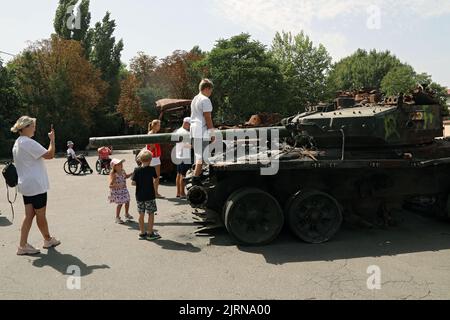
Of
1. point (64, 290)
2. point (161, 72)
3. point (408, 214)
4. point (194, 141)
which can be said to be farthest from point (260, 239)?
point (161, 72)

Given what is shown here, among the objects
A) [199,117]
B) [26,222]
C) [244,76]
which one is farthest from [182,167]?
[244,76]

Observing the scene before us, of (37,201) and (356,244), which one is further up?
(37,201)

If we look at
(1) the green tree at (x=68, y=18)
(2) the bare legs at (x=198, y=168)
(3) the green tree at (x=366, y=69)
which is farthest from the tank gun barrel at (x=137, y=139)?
(3) the green tree at (x=366, y=69)

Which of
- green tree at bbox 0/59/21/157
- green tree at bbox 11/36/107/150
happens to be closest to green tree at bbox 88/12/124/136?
green tree at bbox 11/36/107/150

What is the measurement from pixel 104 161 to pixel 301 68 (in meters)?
29.6

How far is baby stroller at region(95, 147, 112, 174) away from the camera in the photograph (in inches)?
602

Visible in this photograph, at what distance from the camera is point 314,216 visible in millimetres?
6340

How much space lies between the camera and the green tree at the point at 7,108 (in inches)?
1213

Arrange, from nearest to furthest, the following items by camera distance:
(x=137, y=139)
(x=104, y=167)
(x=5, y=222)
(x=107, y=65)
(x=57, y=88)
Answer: (x=137, y=139)
(x=5, y=222)
(x=104, y=167)
(x=57, y=88)
(x=107, y=65)

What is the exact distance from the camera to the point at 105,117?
140ft

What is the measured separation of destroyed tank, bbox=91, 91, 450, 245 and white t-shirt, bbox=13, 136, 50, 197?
131cm

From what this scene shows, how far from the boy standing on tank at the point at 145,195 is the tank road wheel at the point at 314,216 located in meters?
2.09

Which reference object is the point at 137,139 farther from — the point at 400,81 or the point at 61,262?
the point at 400,81
